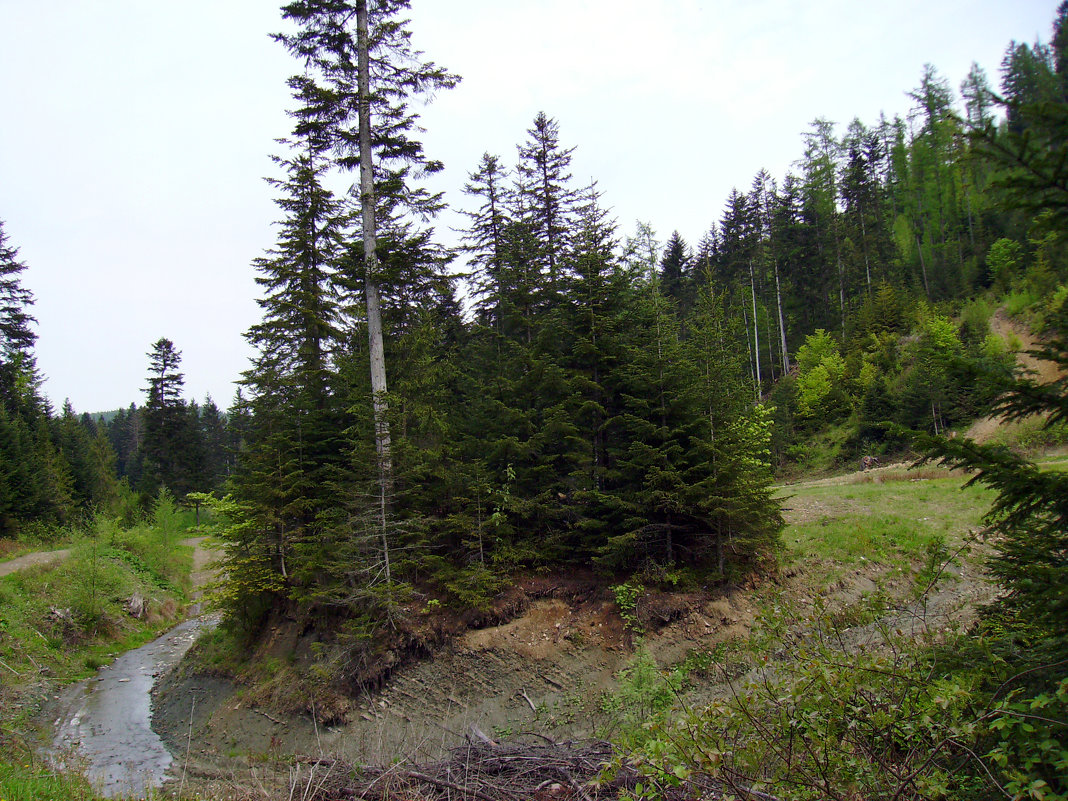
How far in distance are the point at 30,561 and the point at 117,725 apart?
17.0 meters

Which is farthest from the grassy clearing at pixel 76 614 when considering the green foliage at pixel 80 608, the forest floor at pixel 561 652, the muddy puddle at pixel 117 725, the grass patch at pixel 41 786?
the forest floor at pixel 561 652

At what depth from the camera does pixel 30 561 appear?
85.9ft

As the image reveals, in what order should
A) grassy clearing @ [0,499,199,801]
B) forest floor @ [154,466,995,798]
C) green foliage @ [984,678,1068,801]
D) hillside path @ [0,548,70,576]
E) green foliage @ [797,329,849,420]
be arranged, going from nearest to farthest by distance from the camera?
1. green foliage @ [984,678,1068,801]
2. forest floor @ [154,466,995,798]
3. grassy clearing @ [0,499,199,801]
4. hillside path @ [0,548,70,576]
5. green foliage @ [797,329,849,420]

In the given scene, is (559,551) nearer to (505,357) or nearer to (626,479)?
(626,479)

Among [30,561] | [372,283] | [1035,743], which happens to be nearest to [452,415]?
[372,283]

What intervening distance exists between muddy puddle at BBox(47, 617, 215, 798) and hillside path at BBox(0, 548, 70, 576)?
7179mm

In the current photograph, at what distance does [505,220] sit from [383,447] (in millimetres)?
11832

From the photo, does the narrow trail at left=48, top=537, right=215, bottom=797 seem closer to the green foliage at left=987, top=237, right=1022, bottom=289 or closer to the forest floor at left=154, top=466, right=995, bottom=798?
the forest floor at left=154, top=466, right=995, bottom=798

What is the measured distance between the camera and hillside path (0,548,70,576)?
24844 millimetres

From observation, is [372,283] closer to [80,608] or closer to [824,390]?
[80,608]

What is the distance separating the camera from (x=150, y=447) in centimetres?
4762

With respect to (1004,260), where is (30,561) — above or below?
below

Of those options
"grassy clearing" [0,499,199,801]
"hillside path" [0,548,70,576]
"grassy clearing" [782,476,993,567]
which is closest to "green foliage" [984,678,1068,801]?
"grassy clearing" [782,476,993,567]

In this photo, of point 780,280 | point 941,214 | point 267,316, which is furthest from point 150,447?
point 941,214
